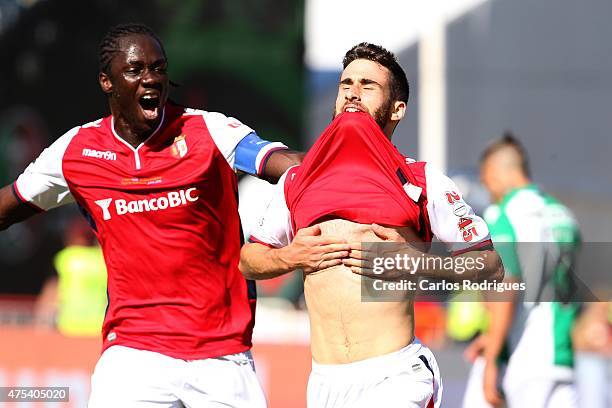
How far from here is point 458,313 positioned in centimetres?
1395

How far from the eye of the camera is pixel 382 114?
185 inches

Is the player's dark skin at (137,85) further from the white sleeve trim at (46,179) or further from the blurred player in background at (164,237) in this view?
the white sleeve trim at (46,179)

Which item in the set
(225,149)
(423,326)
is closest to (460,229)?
(225,149)

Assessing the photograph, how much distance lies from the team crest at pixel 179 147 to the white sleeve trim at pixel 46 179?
0.54 metres

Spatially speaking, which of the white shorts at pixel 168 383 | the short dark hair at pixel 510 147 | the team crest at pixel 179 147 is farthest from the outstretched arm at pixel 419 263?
the short dark hair at pixel 510 147

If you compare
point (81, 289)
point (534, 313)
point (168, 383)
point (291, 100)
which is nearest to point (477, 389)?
point (534, 313)

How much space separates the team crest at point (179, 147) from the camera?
550 centimetres

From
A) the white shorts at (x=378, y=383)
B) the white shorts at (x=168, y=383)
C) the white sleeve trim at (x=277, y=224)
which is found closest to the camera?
the white shorts at (x=378, y=383)

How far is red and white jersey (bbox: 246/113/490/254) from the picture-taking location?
450 centimetres

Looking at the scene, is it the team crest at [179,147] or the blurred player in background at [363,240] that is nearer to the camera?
the blurred player in background at [363,240]

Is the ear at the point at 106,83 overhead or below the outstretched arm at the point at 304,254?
overhead

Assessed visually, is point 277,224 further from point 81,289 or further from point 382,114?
point 81,289

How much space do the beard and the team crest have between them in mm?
1031

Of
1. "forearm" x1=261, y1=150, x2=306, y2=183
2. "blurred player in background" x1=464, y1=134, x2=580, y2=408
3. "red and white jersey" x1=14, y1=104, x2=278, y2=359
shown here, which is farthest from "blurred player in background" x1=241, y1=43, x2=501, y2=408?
"blurred player in background" x1=464, y1=134, x2=580, y2=408
